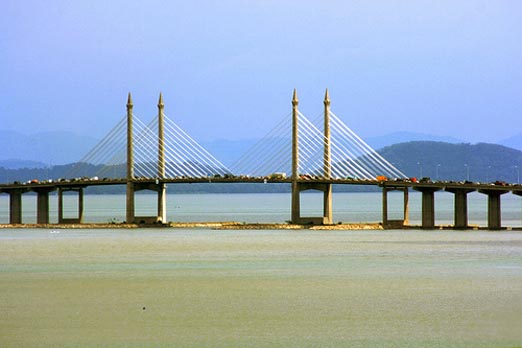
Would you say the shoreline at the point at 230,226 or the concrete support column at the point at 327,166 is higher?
the concrete support column at the point at 327,166

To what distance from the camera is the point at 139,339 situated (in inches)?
1185

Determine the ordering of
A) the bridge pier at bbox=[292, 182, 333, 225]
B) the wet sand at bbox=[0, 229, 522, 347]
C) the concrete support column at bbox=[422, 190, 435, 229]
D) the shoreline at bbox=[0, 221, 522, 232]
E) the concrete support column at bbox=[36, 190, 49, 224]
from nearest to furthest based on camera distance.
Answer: the wet sand at bbox=[0, 229, 522, 347] < the concrete support column at bbox=[422, 190, 435, 229] < the shoreline at bbox=[0, 221, 522, 232] < the bridge pier at bbox=[292, 182, 333, 225] < the concrete support column at bbox=[36, 190, 49, 224]

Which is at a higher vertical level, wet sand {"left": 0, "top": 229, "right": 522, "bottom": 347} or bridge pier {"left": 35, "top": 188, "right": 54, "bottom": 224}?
bridge pier {"left": 35, "top": 188, "right": 54, "bottom": 224}

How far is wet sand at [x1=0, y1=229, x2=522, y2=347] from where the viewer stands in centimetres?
→ 3069

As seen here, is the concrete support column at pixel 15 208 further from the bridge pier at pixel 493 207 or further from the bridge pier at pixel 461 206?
the bridge pier at pixel 493 207

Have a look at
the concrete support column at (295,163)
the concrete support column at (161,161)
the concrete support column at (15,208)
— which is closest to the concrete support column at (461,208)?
the concrete support column at (295,163)

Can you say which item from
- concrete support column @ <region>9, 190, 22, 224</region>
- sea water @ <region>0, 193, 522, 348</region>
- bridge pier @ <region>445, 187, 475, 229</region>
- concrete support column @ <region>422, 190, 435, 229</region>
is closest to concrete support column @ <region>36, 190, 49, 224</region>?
concrete support column @ <region>9, 190, 22, 224</region>

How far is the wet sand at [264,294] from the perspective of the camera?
101 ft

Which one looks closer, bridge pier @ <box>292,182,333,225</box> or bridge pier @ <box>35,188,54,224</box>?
bridge pier @ <box>292,182,333,225</box>

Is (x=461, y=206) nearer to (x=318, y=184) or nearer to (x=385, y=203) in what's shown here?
(x=385, y=203)

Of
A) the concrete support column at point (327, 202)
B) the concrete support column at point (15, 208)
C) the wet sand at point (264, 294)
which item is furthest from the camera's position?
the concrete support column at point (15, 208)

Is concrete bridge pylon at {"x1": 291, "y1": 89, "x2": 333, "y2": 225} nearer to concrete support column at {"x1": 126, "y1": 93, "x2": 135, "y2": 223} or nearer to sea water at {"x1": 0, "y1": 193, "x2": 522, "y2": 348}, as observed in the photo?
concrete support column at {"x1": 126, "y1": 93, "x2": 135, "y2": 223}

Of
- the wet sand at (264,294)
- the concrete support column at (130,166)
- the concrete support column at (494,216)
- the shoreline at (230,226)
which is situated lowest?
the wet sand at (264,294)

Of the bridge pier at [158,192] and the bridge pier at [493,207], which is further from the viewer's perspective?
the bridge pier at [158,192]
